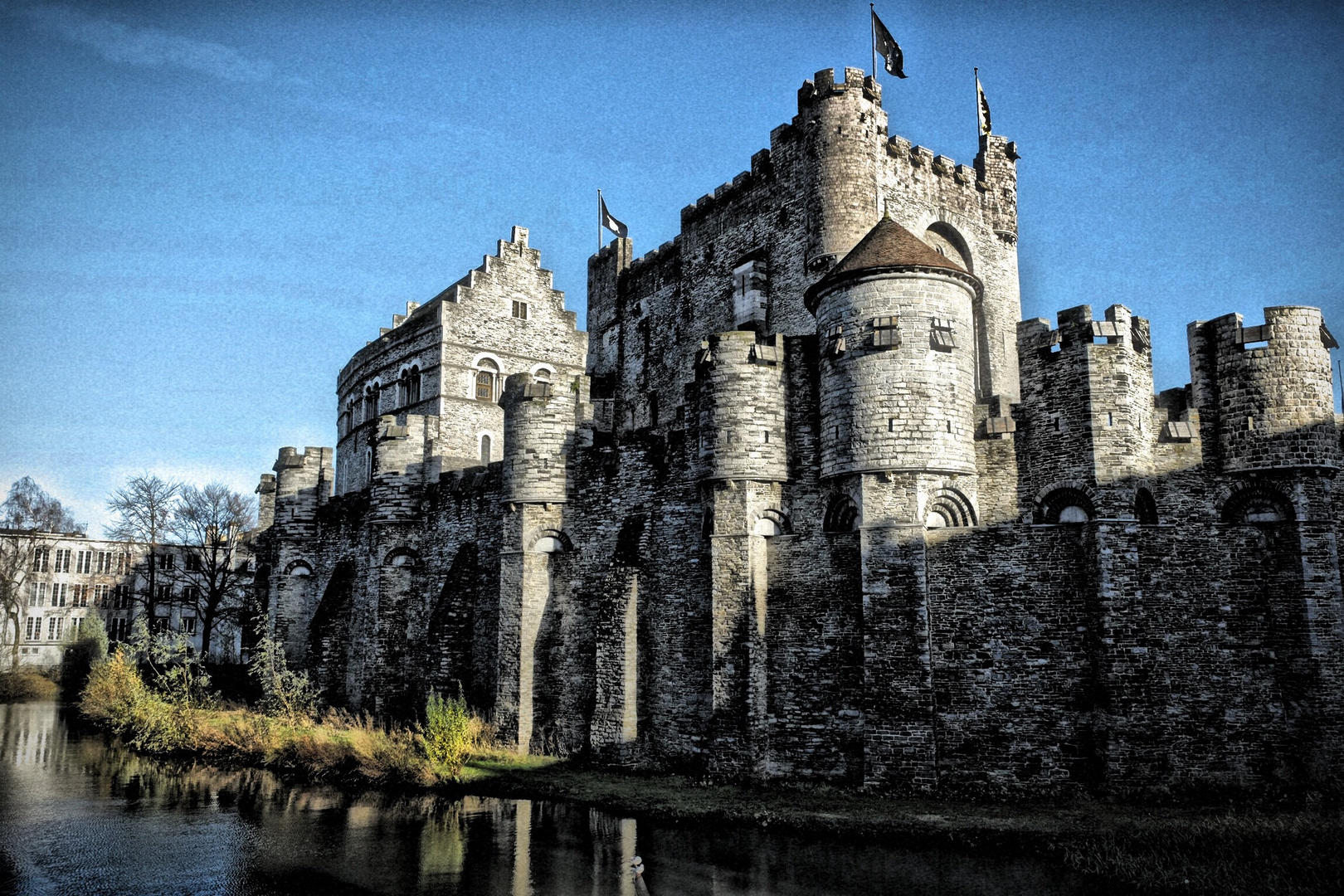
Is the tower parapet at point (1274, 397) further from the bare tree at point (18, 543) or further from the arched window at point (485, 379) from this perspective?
the bare tree at point (18, 543)

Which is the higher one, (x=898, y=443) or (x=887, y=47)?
(x=887, y=47)

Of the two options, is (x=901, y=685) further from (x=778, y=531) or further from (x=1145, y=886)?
(x=1145, y=886)

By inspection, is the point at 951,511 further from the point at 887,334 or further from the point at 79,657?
the point at 79,657

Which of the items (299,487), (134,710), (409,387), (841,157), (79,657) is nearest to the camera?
(841,157)

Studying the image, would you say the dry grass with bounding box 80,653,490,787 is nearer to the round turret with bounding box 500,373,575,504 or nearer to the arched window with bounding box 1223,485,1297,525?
the round turret with bounding box 500,373,575,504

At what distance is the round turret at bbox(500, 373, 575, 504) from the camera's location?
24.9m

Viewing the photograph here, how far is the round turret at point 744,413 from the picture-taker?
68.1ft

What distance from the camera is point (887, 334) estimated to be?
19578 millimetres

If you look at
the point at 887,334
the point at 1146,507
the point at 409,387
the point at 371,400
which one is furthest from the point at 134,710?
the point at 1146,507

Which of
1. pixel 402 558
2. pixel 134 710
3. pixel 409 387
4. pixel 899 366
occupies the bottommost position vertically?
pixel 134 710

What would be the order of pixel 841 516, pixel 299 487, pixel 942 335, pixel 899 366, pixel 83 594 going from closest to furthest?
pixel 899 366
pixel 942 335
pixel 841 516
pixel 299 487
pixel 83 594

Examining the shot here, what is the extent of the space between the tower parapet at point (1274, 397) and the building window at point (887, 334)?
21.4ft

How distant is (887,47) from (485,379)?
23.5 metres

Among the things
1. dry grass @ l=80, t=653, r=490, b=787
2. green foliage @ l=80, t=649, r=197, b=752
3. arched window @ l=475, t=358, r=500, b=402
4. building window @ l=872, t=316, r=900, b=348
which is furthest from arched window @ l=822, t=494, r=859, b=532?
arched window @ l=475, t=358, r=500, b=402
